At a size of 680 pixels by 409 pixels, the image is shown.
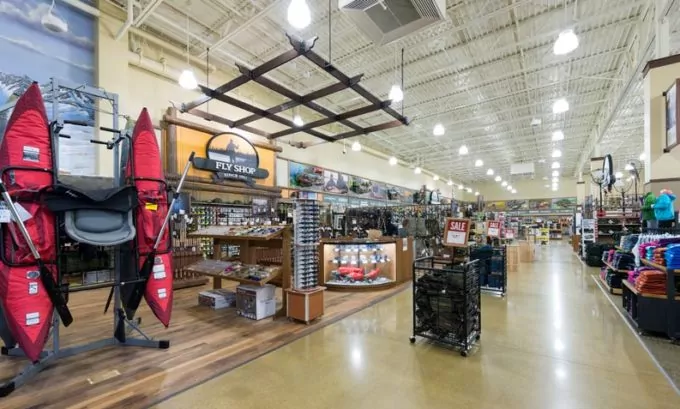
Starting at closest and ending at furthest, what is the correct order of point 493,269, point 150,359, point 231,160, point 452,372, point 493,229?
point 452,372 → point 150,359 → point 493,269 → point 493,229 → point 231,160

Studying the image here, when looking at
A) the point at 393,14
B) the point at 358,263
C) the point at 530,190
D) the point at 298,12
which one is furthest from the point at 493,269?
the point at 530,190

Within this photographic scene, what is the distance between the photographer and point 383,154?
17.2 metres

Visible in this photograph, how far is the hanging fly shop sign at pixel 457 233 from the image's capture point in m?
4.50

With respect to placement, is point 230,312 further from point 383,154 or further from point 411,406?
point 383,154

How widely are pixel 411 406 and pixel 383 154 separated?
50.8 feet

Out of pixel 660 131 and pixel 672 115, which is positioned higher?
pixel 672 115

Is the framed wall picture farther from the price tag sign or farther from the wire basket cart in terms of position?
the price tag sign

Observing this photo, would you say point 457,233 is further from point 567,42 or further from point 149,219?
point 149,219

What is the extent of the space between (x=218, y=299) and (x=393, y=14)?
4793 mm

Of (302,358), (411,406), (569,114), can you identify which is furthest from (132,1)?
(569,114)

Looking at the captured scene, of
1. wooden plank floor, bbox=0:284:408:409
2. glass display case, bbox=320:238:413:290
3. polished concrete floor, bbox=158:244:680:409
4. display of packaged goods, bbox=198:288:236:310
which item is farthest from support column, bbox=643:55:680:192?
display of packaged goods, bbox=198:288:236:310

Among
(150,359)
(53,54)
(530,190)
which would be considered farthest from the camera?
(530,190)

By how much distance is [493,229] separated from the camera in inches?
311

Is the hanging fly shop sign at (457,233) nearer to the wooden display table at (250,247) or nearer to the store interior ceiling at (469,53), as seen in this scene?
the wooden display table at (250,247)
